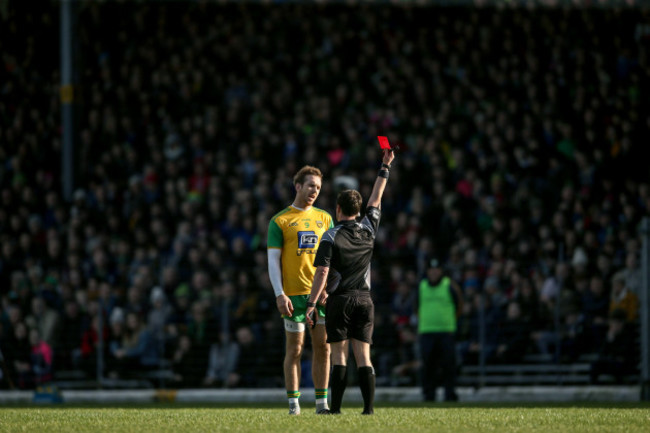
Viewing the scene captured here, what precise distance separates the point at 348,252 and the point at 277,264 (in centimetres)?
84

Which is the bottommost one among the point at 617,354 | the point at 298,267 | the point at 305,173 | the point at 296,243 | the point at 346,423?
the point at 346,423

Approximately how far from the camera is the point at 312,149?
2138 centimetres

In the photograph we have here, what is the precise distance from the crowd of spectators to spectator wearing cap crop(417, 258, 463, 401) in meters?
1.22

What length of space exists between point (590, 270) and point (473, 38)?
8922 millimetres

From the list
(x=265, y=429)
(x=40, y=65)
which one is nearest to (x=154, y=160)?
(x=40, y=65)

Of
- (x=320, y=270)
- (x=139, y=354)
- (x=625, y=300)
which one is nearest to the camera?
(x=320, y=270)

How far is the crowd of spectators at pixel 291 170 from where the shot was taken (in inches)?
682

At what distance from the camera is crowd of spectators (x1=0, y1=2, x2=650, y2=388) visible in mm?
17312

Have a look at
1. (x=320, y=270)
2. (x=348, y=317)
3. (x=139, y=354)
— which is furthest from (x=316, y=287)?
(x=139, y=354)

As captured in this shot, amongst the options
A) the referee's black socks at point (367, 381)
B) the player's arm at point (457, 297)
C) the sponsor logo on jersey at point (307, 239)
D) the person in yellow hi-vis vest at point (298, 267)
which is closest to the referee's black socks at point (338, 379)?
the referee's black socks at point (367, 381)

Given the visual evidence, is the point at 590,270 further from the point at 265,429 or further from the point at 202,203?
the point at 265,429

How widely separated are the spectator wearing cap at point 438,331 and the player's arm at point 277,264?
5.97 meters

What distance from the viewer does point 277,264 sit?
391 inches

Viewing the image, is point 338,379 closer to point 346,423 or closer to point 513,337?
point 346,423
